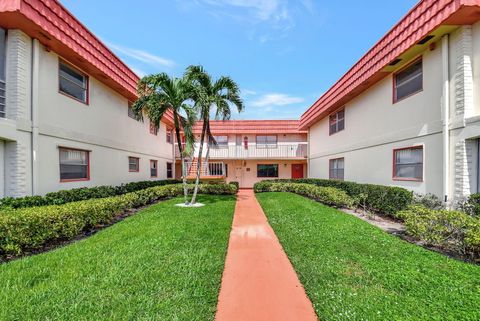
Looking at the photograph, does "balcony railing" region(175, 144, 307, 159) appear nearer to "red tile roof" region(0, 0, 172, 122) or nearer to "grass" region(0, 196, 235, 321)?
"red tile roof" region(0, 0, 172, 122)

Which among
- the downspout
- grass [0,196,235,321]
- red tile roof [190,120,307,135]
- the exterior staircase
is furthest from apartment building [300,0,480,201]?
the downspout

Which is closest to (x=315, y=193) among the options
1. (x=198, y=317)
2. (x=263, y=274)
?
(x=263, y=274)

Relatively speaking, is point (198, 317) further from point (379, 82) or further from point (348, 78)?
point (348, 78)

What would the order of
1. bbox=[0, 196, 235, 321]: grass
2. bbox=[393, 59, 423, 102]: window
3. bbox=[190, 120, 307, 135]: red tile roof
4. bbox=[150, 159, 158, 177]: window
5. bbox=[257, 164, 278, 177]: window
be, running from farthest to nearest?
bbox=[257, 164, 278, 177]: window, bbox=[190, 120, 307, 135]: red tile roof, bbox=[150, 159, 158, 177]: window, bbox=[393, 59, 423, 102]: window, bbox=[0, 196, 235, 321]: grass

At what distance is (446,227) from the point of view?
4977mm

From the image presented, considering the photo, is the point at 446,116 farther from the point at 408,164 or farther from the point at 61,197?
the point at 61,197

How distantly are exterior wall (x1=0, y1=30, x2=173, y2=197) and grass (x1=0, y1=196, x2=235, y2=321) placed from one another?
9.42ft

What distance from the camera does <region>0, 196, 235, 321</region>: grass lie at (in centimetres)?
280

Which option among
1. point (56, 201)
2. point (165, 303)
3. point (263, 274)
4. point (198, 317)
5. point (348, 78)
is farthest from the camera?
point (348, 78)

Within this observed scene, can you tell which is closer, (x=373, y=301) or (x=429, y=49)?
(x=373, y=301)

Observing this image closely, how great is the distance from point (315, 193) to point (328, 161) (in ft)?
13.2

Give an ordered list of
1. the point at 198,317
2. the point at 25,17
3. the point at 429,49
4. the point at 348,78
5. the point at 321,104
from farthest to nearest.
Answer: the point at 321,104, the point at 348,78, the point at 429,49, the point at 25,17, the point at 198,317

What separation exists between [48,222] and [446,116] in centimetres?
1034

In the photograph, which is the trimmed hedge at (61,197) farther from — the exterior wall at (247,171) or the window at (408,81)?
the exterior wall at (247,171)
